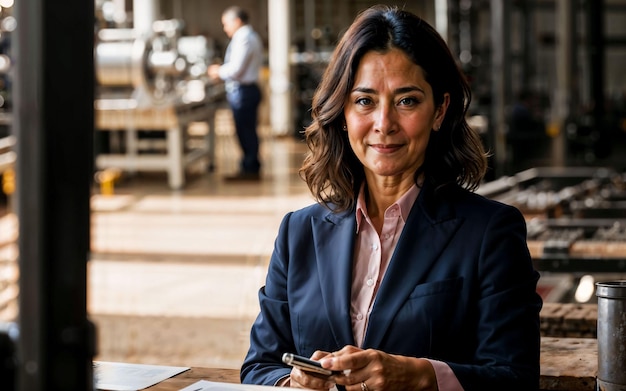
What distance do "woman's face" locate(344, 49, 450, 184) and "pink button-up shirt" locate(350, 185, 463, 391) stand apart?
0.07 metres

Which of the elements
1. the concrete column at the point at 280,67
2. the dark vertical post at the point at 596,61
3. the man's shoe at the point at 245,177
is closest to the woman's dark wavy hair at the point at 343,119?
the dark vertical post at the point at 596,61

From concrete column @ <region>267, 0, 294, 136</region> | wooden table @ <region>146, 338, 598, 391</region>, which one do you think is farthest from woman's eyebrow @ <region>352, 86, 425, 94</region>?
concrete column @ <region>267, 0, 294, 136</region>

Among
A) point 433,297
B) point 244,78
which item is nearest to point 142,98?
point 244,78

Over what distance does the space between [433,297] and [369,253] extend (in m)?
0.17

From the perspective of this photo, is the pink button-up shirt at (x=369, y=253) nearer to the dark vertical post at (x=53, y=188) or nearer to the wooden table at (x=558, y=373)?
the wooden table at (x=558, y=373)

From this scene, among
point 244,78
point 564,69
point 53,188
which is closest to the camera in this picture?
point 53,188

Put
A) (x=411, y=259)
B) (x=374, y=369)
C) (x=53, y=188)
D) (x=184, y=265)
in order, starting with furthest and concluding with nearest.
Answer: (x=184, y=265), (x=411, y=259), (x=374, y=369), (x=53, y=188)

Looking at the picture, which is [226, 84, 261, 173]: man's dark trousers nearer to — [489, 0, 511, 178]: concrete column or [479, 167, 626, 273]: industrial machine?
[489, 0, 511, 178]: concrete column

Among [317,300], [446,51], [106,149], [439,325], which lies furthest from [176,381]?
[106,149]

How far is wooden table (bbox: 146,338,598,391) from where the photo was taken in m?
1.99

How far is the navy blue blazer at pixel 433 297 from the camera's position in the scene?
1.91 metres

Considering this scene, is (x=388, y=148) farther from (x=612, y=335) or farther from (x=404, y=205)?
(x=612, y=335)

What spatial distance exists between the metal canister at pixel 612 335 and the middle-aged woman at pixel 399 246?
112 millimetres

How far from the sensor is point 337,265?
2.04 meters
